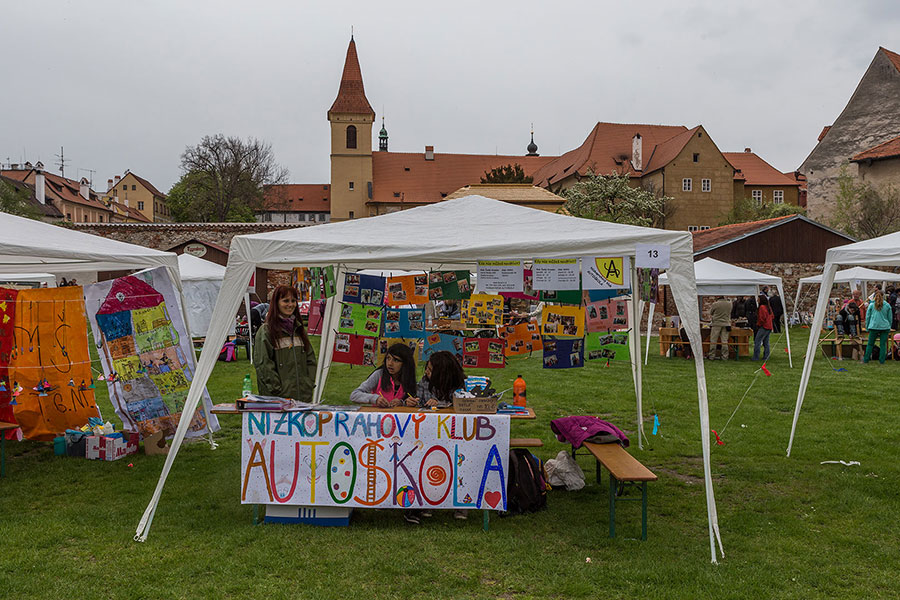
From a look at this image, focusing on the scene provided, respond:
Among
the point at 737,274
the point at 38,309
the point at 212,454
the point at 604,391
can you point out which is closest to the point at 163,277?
the point at 38,309

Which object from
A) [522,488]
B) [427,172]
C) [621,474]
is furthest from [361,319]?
[427,172]

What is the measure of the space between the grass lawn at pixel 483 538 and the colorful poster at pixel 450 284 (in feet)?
6.30

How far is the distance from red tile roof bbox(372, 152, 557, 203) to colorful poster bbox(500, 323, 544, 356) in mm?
63755

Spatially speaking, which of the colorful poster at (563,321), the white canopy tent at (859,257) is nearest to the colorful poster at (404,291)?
the colorful poster at (563,321)

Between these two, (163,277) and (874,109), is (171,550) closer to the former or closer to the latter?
(163,277)

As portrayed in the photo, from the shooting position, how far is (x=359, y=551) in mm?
4898

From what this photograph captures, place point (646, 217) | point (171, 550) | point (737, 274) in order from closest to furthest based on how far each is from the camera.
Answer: point (171, 550) → point (737, 274) → point (646, 217)

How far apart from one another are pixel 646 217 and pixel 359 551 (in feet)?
153

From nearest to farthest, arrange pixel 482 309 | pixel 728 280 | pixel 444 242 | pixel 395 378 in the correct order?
pixel 444 242 → pixel 395 378 → pixel 482 309 → pixel 728 280

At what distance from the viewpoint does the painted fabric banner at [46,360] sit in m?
7.84

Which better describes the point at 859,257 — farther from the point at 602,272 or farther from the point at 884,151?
the point at 884,151

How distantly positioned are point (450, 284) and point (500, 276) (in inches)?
68.8

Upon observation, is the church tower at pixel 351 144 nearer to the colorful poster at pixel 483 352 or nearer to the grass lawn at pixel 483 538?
the colorful poster at pixel 483 352

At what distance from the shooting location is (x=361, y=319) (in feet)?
24.4
